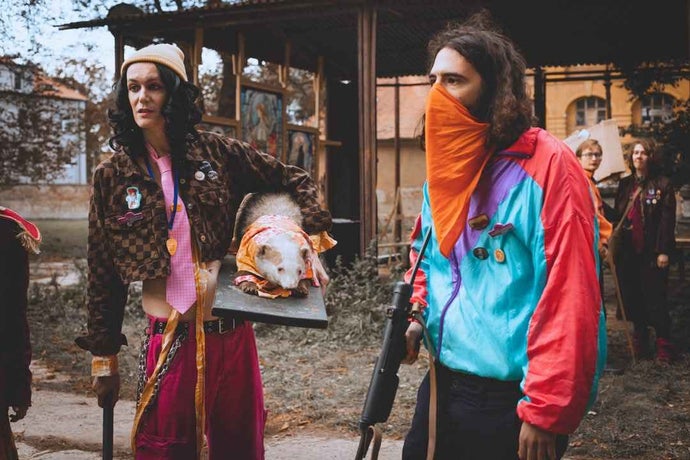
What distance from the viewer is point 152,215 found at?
2820 millimetres

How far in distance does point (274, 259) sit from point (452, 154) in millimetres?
791

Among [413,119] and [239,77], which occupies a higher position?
[413,119]

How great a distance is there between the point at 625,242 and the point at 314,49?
7.77 m

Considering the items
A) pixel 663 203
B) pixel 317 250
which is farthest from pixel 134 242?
pixel 663 203

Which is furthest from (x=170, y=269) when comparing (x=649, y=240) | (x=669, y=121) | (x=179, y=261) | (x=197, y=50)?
(x=669, y=121)

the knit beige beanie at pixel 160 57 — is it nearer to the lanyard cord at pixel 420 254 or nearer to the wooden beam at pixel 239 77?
the lanyard cord at pixel 420 254

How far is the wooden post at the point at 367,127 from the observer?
933 cm

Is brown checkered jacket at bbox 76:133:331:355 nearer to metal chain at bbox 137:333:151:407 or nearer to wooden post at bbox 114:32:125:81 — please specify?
metal chain at bbox 137:333:151:407

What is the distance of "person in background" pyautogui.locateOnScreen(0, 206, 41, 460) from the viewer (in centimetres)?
306

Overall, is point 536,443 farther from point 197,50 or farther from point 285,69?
point 285,69

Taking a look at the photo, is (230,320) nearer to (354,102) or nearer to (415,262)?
(415,262)

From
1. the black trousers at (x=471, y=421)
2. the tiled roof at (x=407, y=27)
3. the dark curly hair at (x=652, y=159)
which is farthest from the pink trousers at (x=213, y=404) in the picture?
the tiled roof at (x=407, y=27)

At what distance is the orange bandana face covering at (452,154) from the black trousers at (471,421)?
43cm

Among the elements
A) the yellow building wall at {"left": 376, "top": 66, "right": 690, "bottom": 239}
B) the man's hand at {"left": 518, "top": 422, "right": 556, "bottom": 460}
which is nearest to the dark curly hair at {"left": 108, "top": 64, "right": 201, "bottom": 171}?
the man's hand at {"left": 518, "top": 422, "right": 556, "bottom": 460}
